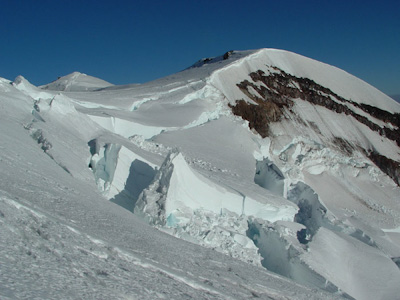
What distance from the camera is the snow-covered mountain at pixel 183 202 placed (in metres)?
3.24

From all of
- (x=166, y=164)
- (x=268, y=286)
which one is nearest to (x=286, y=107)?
(x=166, y=164)

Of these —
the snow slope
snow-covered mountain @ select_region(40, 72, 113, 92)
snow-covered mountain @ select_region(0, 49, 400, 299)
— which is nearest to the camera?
the snow slope

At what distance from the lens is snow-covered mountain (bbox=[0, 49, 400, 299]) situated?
3244 mm

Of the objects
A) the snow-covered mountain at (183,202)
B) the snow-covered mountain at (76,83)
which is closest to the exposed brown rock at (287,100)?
the snow-covered mountain at (183,202)

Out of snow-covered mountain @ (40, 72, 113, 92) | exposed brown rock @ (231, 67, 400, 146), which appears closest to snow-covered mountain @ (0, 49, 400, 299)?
exposed brown rock @ (231, 67, 400, 146)

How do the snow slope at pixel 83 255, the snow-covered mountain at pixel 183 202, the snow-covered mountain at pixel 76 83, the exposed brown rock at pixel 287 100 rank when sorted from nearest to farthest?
the snow slope at pixel 83 255 → the snow-covered mountain at pixel 183 202 → the exposed brown rock at pixel 287 100 → the snow-covered mountain at pixel 76 83

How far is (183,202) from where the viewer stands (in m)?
7.53

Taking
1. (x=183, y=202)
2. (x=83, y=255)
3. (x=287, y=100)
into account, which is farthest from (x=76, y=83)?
(x=83, y=255)

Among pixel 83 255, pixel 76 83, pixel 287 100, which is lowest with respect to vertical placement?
pixel 83 255

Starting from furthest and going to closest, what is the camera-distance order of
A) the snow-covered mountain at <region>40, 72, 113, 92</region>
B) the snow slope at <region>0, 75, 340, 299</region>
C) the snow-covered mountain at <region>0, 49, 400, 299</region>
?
1. the snow-covered mountain at <region>40, 72, 113, 92</region>
2. the snow-covered mountain at <region>0, 49, 400, 299</region>
3. the snow slope at <region>0, 75, 340, 299</region>

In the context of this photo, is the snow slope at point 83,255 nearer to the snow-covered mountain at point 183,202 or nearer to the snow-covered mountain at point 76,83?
the snow-covered mountain at point 183,202

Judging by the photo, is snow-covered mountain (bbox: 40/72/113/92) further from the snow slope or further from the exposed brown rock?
the snow slope

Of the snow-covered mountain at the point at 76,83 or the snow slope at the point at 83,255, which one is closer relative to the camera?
the snow slope at the point at 83,255

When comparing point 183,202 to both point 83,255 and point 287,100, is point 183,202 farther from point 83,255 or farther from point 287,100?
point 287,100
